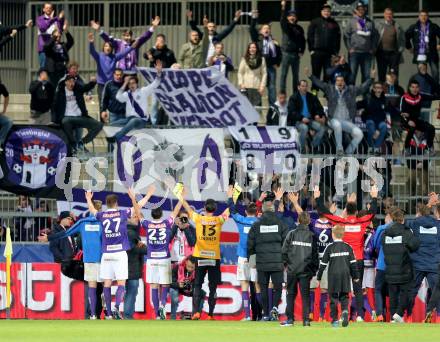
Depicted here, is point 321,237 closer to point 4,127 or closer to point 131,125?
point 131,125

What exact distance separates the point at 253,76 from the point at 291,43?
1.25m

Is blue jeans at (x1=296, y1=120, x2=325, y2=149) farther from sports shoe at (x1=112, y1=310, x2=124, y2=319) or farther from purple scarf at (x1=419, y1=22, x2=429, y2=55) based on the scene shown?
sports shoe at (x1=112, y1=310, x2=124, y2=319)

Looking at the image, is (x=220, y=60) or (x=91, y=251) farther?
(x=220, y=60)

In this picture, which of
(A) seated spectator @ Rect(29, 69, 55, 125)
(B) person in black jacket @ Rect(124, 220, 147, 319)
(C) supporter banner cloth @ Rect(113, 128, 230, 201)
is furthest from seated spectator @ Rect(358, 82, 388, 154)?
(A) seated spectator @ Rect(29, 69, 55, 125)

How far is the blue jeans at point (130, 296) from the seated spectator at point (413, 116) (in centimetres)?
674

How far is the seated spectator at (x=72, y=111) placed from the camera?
32125mm

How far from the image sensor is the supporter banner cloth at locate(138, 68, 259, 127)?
31500 millimetres

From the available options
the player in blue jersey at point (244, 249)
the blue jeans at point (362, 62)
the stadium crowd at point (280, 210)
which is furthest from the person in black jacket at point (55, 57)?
the player in blue jersey at point (244, 249)

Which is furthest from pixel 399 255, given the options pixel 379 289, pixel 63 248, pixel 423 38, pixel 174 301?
pixel 423 38

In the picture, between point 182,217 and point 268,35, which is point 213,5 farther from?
point 182,217

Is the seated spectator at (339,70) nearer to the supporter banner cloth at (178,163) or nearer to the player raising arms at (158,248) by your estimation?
the supporter banner cloth at (178,163)

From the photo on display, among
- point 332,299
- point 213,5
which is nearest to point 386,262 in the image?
point 332,299

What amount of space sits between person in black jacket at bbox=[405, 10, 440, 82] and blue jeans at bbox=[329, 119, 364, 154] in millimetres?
3657

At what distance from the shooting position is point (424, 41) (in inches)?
1380
